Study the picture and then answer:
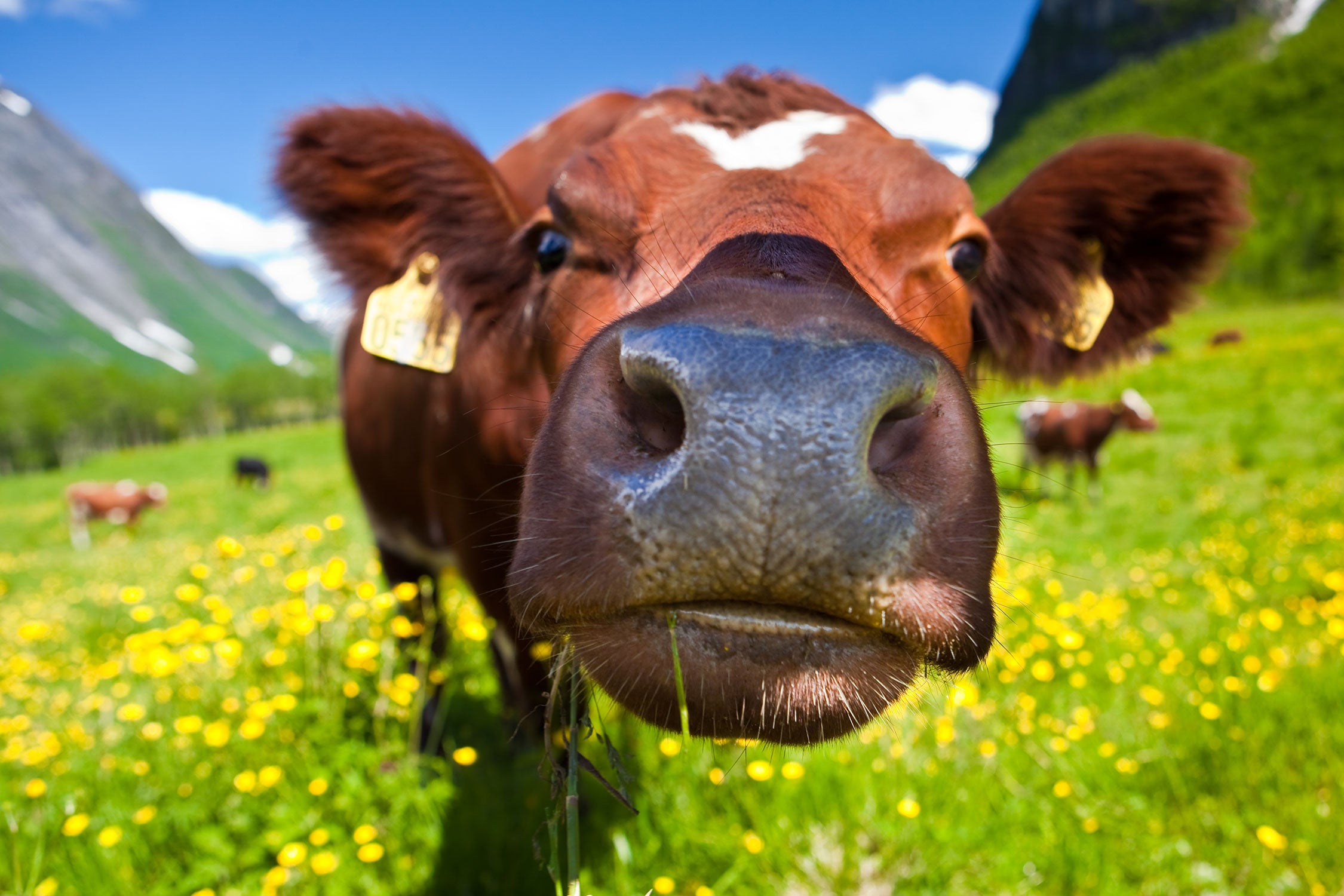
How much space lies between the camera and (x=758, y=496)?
3.37ft

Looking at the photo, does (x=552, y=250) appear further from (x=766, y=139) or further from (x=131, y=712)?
(x=131, y=712)

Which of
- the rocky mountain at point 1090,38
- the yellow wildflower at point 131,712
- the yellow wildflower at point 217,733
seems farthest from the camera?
the rocky mountain at point 1090,38

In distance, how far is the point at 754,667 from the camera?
1133 millimetres

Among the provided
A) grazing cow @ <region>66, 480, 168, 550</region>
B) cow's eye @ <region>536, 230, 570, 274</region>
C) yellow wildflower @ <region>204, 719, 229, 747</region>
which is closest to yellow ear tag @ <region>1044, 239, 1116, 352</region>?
cow's eye @ <region>536, 230, 570, 274</region>

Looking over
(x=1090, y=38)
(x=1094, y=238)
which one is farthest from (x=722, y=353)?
(x=1090, y=38)

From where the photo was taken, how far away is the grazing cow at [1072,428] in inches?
435

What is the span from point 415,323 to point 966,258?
1.86 m

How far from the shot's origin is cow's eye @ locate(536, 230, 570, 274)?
2150 mm

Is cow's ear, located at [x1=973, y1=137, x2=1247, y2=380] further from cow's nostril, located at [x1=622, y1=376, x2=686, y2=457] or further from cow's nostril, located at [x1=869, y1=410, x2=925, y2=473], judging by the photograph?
cow's nostril, located at [x1=622, y1=376, x2=686, y2=457]

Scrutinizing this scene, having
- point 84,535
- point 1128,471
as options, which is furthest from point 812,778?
point 84,535

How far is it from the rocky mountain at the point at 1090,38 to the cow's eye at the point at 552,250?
140m

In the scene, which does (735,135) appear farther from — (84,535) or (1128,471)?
(84,535)

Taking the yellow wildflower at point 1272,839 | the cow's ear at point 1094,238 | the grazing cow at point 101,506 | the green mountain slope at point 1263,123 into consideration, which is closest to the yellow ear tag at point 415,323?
the cow's ear at point 1094,238

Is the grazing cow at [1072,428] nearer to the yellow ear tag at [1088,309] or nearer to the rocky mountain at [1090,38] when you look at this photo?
the yellow ear tag at [1088,309]
